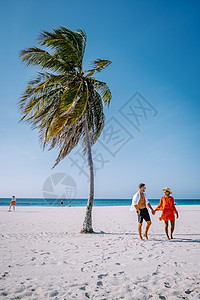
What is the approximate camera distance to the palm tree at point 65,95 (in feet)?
25.6

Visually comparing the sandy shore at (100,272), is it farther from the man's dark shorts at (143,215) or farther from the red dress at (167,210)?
the red dress at (167,210)

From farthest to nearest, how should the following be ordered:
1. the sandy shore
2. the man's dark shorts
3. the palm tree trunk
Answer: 1. the palm tree trunk
2. the man's dark shorts
3. the sandy shore

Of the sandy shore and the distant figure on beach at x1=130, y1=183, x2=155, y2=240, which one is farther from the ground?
the distant figure on beach at x1=130, y1=183, x2=155, y2=240

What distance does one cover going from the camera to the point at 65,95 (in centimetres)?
773

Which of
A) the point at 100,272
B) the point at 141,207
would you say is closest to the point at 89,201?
the point at 141,207

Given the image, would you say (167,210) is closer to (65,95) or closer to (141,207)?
(141,207)

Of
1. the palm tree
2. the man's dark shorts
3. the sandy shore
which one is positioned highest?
the palm tree

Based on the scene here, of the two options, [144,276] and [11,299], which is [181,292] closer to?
[144,276]

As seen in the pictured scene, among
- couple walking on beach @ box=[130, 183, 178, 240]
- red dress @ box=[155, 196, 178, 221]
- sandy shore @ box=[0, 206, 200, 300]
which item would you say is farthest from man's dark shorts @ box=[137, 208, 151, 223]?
sandy shore @ box=[0, 206, 200, 300]

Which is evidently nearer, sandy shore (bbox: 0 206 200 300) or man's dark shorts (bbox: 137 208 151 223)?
sandy shore (bbox: 0 206 200 300)

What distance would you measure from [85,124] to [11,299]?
6740 millimetres

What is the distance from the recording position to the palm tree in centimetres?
781

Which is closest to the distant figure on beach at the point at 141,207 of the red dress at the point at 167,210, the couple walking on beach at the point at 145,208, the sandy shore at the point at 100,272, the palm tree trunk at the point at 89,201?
the couple walking on beach at the point at 145,208

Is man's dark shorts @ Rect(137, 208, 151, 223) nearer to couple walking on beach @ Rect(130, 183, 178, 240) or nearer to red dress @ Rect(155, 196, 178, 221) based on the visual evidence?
couple walking on beach @ Rect(130, 183, 178, 240)
